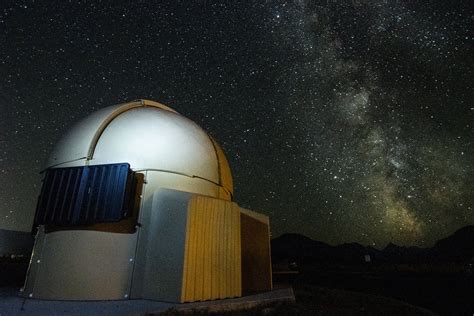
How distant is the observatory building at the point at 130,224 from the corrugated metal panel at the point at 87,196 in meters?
0.02

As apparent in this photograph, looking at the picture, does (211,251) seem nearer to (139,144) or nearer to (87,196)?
(87,196)

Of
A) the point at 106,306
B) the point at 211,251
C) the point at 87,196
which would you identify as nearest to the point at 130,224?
the point at 87,196

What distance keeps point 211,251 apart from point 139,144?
317 centimetres

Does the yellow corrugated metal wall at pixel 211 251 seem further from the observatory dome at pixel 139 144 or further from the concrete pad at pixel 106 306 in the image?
the observatory dome at pixel 139 144

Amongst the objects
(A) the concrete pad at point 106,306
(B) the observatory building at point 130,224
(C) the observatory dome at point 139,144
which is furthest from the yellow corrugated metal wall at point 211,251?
(C) the observatory dome at point 139,144

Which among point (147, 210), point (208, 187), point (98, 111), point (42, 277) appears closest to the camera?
point (42, 277)

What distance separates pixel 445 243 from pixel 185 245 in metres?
187

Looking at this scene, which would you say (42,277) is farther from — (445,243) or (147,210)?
(445,243)

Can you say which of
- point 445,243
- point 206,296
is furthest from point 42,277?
→ point 445,243

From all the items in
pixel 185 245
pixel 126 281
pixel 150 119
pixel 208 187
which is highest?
pixel 150 119

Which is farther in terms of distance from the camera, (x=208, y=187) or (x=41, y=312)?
(x=208, y=187)

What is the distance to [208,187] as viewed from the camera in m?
Result: 8.01

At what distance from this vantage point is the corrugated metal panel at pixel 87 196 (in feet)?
21.2

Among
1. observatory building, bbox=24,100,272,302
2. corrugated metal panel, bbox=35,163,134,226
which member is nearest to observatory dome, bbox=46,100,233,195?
observatory building, bbox=24,100,272,302
